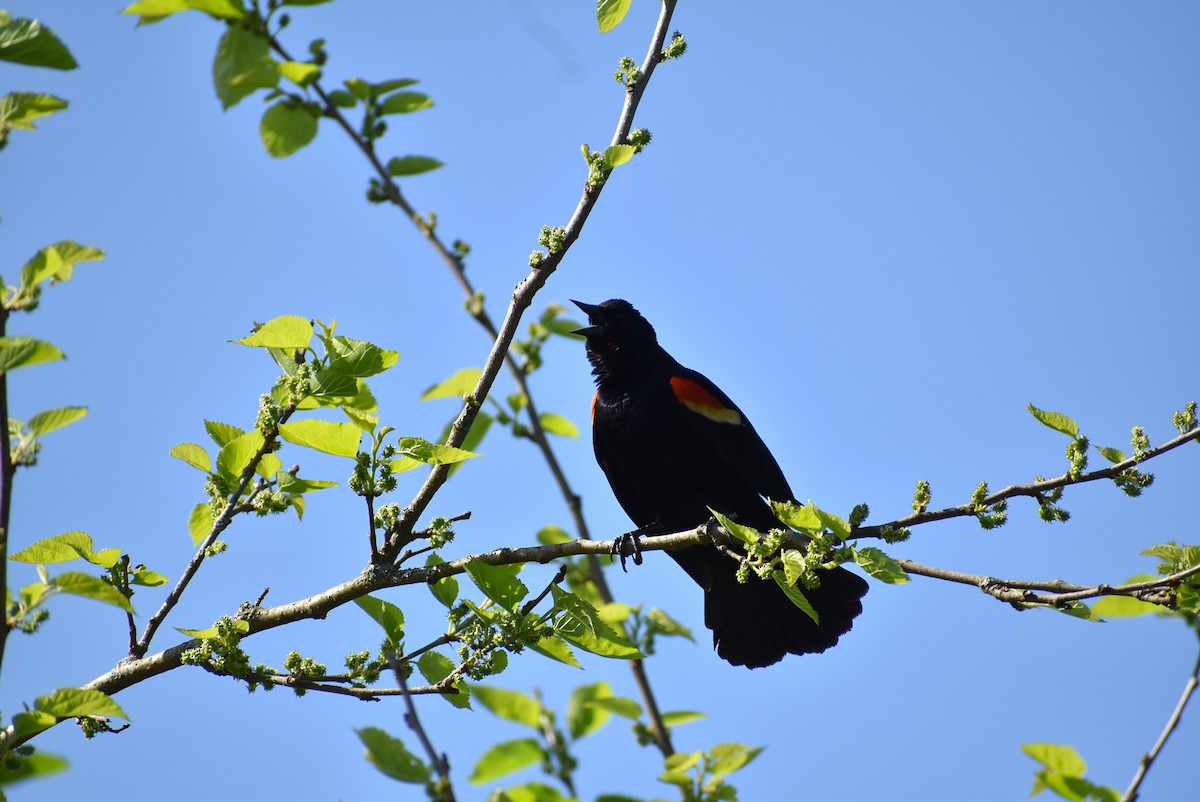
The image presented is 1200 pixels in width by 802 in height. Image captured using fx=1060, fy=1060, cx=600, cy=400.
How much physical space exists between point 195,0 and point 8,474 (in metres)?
0.98

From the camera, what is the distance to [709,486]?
461 centimetres

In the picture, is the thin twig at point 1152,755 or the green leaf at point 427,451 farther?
the green leaf at point 427,451

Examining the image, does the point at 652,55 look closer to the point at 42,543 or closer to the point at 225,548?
the point at 225,548

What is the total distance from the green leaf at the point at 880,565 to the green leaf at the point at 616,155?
1.08 m

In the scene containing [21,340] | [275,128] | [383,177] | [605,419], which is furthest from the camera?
[605,419]

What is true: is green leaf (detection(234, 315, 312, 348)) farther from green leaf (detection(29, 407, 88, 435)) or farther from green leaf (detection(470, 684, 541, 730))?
green leaf (detection(470, 684, 541, 730))

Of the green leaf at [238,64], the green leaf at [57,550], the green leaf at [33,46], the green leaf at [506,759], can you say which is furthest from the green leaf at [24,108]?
the green leaf at [506,759]

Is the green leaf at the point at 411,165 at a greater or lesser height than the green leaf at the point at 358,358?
greater

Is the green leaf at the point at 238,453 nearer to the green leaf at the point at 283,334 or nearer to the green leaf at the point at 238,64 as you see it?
the green leaf at the point at 283,334

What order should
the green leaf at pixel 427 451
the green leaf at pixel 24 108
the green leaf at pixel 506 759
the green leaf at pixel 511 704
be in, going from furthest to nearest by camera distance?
1. the green leaf at pixel 427 451
2. the green leaf at pixel 24 108
3. the green leaf at pixel 511 704
4. the green leaf at pixel 506 759

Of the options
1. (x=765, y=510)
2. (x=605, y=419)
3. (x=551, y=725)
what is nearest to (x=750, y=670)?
(x=765, y=510)

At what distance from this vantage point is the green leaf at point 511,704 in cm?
182

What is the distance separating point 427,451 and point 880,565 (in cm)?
110

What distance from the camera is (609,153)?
2611mm
